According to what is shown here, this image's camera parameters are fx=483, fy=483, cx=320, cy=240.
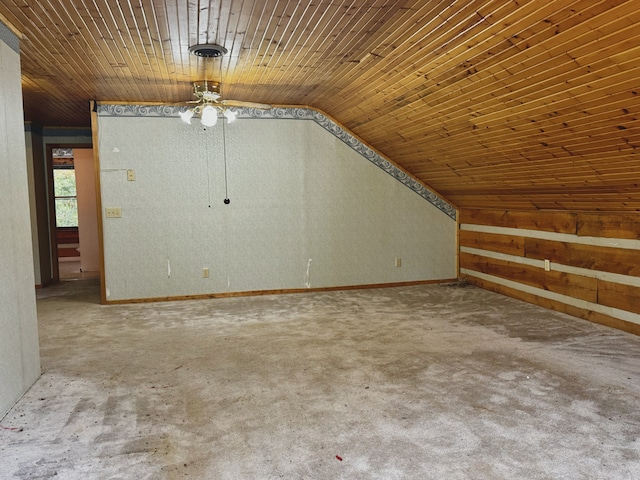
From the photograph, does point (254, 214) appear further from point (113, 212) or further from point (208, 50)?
point (208, 50)

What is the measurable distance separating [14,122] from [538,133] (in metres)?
3.49

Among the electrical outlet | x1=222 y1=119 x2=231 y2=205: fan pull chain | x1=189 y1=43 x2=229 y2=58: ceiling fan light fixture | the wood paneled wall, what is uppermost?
x1=189 y1=43 x2=229 y2=58: ceiling fan light fixture

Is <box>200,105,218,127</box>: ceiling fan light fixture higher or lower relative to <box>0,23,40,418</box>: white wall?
higher

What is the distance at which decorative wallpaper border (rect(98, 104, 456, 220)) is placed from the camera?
17.4 ft

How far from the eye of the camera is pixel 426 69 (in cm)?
347

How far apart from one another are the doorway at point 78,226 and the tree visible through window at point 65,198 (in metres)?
0.02

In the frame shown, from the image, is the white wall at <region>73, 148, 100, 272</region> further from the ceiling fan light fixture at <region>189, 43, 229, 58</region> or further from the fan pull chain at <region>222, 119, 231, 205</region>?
the ceiling fan light fixture at <region>189, 43, 229, 58</region>

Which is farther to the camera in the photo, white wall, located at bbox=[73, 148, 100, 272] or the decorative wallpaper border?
white wall, located at bbox=[73, 148, 100, 272]

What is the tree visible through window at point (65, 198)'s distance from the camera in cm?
1030

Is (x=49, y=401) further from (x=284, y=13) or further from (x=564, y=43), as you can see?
(x=564, y=43)

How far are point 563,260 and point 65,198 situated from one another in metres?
9.74

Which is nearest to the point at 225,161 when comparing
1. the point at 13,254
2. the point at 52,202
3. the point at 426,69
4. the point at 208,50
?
the point at 208,50

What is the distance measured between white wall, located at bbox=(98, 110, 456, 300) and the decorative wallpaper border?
0.20ft

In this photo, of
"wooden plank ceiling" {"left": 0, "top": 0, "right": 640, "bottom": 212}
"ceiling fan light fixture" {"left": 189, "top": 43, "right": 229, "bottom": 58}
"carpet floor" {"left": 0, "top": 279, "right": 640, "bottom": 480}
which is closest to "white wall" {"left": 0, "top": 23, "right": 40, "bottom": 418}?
"carpet floor" {"left": 0, "top": 279, "right": 640, "bottom": 480}
